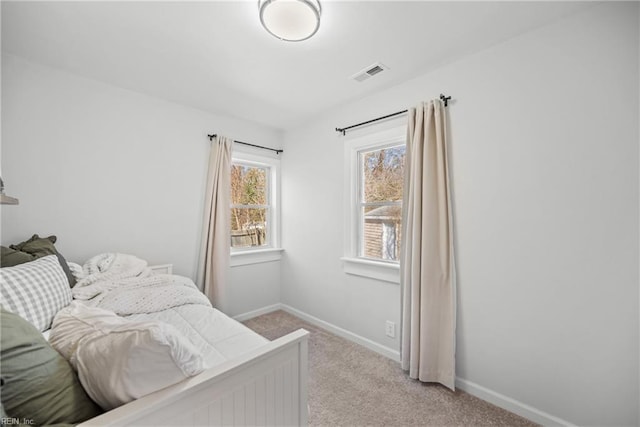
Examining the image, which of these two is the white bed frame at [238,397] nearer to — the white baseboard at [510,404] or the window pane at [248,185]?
the white baseboard at [510,404]

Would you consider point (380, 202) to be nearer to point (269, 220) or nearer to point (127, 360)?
point (269, 220)

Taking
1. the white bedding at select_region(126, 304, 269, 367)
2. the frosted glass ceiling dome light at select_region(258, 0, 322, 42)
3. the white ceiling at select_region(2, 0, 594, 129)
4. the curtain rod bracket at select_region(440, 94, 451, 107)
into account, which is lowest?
the white bedding at select_region(126, 304, 269, 367)

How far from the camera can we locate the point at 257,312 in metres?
3.33

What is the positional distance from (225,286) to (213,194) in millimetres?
998

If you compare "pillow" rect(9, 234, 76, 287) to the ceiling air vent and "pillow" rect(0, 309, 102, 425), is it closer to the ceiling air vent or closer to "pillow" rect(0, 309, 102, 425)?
"pillow" rect(0, 309, 102, 425)

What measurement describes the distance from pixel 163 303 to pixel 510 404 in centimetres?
233

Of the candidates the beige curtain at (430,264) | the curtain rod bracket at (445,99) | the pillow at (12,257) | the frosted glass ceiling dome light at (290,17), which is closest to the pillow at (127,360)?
the pillow at (12,257)

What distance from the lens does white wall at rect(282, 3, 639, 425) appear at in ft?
4.68

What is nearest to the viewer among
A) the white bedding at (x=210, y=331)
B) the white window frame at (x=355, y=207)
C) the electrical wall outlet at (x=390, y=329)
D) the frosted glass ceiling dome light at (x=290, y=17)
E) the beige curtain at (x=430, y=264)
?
the white bedding at (x=210, y=331)

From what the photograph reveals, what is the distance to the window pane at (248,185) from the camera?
333cm

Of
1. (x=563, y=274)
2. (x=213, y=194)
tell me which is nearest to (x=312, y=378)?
(x=563, y=274)

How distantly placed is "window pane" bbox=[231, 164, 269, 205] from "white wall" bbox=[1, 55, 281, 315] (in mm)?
431

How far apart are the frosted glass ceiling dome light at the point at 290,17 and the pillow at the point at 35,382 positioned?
1.64 metres

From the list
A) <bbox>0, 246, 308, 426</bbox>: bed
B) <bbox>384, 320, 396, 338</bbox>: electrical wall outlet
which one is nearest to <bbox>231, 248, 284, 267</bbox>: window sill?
<bbox>0, 246, 308, 426</bbox>: bed
